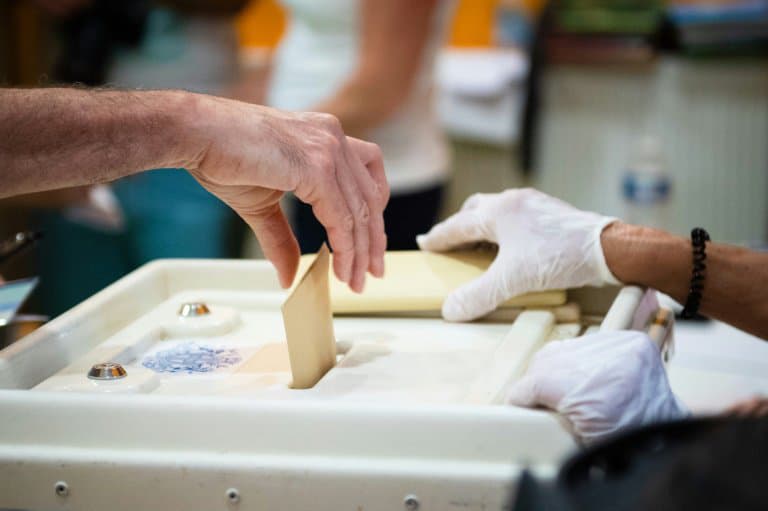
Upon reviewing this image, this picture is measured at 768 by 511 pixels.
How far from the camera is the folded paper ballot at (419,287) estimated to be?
3.52 feet

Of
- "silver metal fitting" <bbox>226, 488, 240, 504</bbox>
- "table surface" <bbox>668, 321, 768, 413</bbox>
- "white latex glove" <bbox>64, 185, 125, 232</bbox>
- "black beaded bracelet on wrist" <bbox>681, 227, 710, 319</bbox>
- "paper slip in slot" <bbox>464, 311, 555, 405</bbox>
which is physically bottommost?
"white latex glove" <bbox>64, 185, 125, 232</bbox>

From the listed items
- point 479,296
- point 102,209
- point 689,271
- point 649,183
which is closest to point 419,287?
point 479,296

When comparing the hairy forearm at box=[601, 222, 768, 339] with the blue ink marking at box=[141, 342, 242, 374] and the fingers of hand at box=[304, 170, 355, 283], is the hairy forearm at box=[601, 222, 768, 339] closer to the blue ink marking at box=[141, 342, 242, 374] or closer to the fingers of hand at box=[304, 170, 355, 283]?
the fingers of hand at box=[304, 170, 355, 283]

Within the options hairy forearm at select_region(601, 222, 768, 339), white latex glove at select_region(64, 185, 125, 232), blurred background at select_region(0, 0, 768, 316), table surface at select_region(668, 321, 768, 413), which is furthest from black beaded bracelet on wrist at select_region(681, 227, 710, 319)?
white latex glove at select_region(64, 185, 125, 232)

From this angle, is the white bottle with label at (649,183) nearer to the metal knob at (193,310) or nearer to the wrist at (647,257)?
the wrist at (647,257)

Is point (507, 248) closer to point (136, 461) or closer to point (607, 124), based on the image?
point (136, 461)

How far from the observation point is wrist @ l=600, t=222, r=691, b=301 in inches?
41.2

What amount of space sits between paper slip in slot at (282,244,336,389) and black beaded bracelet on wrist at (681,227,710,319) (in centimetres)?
41

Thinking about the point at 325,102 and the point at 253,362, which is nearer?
the point at 253,362

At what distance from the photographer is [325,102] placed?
67.6 inches

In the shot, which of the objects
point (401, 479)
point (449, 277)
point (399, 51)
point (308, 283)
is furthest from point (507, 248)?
point (399, 51)

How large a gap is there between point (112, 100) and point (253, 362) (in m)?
0.29

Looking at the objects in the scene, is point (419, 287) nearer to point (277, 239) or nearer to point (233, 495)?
point (277, 239)

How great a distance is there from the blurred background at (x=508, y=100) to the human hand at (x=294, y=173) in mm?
1197
